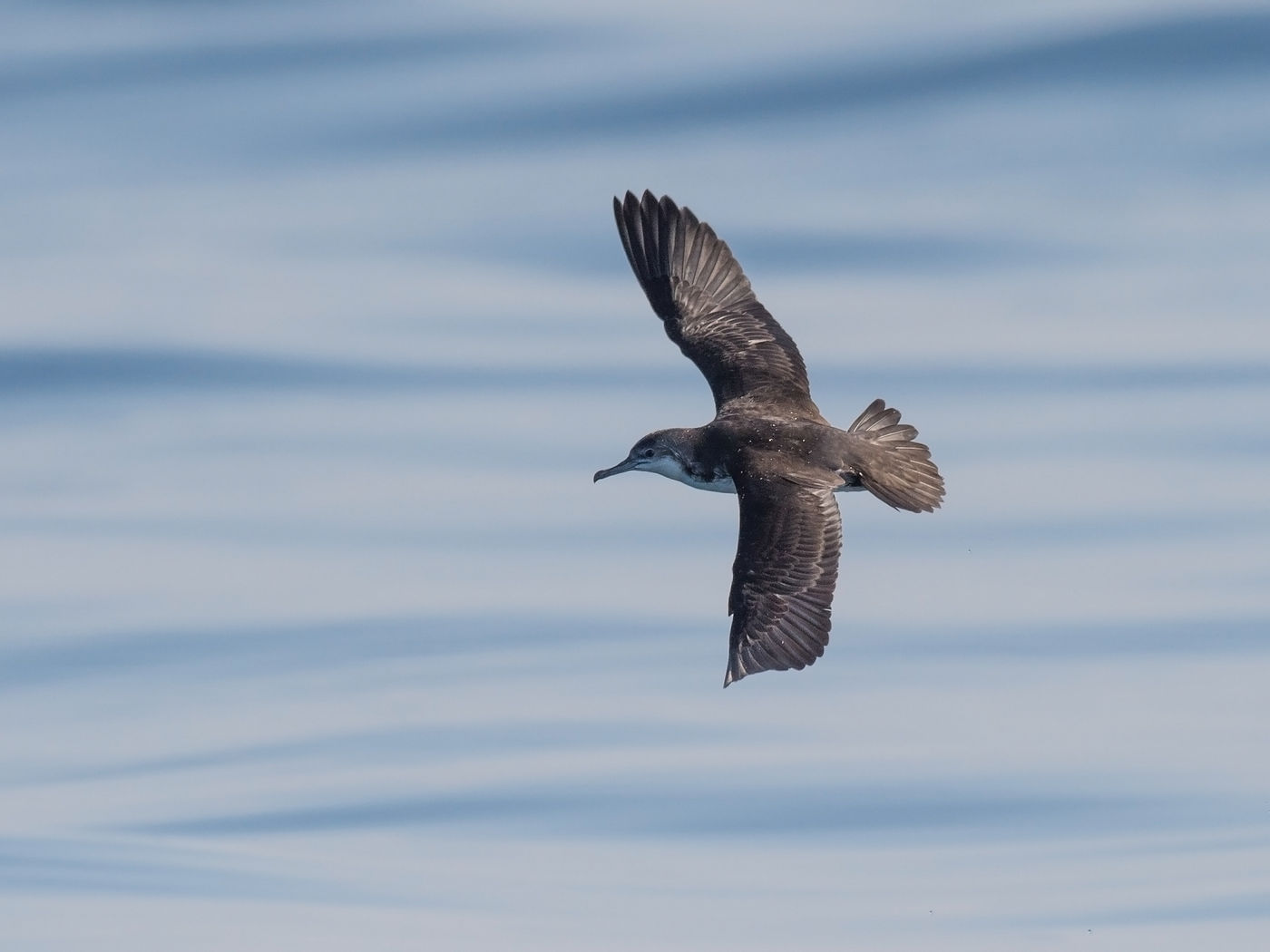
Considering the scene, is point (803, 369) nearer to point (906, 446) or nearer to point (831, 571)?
point (906, 446)

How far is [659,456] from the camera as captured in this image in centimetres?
1002

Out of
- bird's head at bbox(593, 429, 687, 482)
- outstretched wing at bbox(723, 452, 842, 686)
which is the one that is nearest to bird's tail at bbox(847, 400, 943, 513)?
outstretched wing at bbox(723, 452, 842, 686)

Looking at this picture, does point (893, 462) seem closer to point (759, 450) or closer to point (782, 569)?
point (759, 450)

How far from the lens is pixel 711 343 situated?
10.4m

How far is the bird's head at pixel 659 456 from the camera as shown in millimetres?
9836

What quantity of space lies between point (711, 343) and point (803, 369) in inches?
20.9

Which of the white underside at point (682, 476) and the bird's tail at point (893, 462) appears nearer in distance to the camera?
the bird's tail at point (893, 462)

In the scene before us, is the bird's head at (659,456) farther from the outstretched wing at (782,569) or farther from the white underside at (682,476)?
the outstretched wing at (782,569)

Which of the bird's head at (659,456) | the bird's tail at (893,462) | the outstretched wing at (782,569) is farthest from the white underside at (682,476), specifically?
the outstretched wing at (782,569)

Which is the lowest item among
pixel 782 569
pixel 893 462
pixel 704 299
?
pixel 782 569

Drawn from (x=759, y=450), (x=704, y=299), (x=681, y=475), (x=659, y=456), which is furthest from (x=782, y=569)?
(x=704, y=299)

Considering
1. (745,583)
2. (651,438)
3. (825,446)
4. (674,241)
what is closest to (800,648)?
(745,583)

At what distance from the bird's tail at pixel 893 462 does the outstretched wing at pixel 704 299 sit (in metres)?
0.68

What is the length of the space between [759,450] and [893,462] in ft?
2.16
